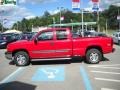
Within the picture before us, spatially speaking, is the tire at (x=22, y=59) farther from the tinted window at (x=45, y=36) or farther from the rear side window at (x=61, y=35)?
the rear side window at (x=61, y=35)

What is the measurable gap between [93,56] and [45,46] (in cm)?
267

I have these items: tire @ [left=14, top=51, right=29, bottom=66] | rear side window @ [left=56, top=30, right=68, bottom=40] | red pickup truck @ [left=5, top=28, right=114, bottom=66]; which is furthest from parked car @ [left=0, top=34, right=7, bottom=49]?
rear side window @ [left=56, top=30, right=68, bottom=40]

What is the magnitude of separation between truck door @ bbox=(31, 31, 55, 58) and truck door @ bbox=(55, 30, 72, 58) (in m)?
0.27

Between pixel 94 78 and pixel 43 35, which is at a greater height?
pixel 43 35

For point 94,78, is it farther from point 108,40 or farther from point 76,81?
point 108,40

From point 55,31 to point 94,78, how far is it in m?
5.75

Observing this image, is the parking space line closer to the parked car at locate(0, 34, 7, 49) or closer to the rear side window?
the rear side window

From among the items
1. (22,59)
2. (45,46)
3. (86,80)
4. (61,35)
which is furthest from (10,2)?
(86,80)

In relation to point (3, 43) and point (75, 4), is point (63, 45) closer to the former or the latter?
point (3, 43)

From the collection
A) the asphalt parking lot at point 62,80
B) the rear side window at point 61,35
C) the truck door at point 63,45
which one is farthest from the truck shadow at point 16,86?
the rear side window at point 61,35

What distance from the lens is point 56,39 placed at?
1767cm

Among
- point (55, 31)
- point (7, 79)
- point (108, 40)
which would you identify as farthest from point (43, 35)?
point (7, 79)

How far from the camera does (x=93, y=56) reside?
18000 millimetres

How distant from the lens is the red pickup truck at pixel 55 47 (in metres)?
17.6
